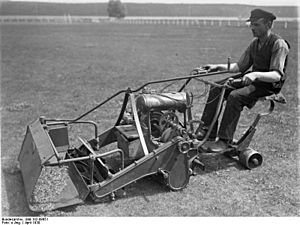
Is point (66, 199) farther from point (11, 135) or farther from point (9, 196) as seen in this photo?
point (11, 135)

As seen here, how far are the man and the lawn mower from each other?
250 mm

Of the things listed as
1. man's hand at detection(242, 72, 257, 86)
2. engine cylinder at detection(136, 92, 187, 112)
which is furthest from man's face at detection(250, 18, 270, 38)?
engine cylinder at detection(136, 92, 187, 112)

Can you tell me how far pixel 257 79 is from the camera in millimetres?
4957

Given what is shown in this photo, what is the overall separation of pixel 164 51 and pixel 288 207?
17.3 meters

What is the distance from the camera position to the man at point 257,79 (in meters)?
4.98

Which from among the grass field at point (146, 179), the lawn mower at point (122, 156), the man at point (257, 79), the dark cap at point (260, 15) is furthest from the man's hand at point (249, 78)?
the grass field at point (146, 179)

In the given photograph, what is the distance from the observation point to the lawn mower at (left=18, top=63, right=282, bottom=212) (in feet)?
13.5

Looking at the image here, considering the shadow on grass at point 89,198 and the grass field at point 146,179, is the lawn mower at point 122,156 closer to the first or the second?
the shadow on grass at point 89,198

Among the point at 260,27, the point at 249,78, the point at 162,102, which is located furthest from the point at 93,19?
the point at 249,78

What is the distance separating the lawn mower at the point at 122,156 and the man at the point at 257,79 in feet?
0.82

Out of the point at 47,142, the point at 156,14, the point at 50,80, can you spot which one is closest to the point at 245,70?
the point at 47,142

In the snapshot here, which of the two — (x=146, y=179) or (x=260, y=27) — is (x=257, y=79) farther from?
(x=146, y=179)

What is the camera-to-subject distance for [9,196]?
4.61 meters

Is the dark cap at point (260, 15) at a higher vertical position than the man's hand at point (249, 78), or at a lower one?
higher
